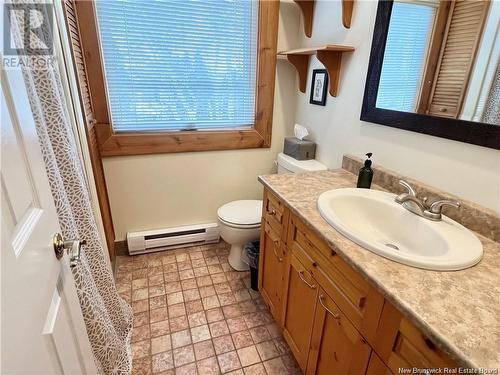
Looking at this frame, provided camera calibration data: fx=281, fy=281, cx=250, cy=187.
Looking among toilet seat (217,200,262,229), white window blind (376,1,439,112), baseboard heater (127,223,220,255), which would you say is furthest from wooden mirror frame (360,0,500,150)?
baseboard heater (127,223,220,255)

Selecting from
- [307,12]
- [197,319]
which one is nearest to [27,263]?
[197,319]

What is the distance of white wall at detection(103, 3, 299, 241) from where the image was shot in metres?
2.10

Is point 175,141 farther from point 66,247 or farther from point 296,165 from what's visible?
point 66,247

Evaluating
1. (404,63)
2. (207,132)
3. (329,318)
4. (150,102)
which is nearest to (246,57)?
(207,132)

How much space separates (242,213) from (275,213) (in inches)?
23.8

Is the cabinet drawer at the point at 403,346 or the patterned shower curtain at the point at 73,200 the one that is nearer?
the cabinet drawer at the point at 403,346

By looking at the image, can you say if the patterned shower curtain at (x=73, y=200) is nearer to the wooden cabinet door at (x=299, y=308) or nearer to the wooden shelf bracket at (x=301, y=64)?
the wooden cabinet door at (x=299, y=308)

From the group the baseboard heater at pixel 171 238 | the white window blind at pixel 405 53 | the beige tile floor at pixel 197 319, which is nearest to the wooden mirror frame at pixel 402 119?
the white window blind at pixel 405 53

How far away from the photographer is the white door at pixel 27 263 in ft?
1.62

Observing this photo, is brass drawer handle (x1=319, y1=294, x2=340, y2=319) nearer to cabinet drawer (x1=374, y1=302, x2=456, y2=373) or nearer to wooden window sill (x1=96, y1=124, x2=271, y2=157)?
cabinet drawer (x1=374, y1=302, x2=456, y2=373)

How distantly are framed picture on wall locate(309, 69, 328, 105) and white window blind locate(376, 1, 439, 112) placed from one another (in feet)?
1.61

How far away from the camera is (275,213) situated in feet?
4.68

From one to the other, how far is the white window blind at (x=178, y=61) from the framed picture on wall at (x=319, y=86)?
1.53 ft

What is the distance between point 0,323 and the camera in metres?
0.45
